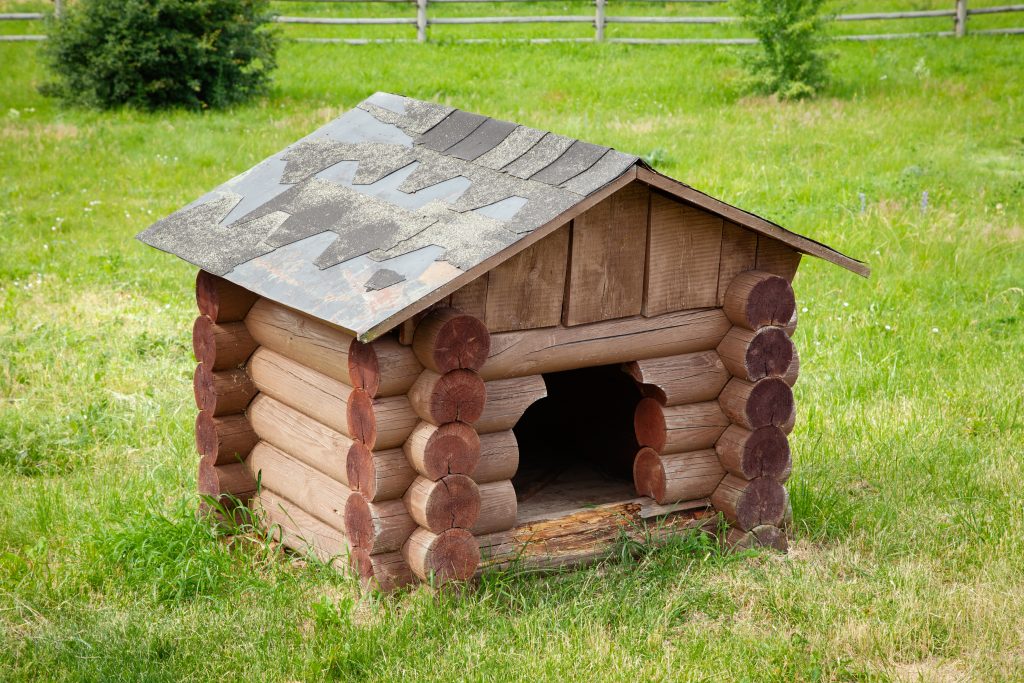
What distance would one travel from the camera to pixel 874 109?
13938 millimetres

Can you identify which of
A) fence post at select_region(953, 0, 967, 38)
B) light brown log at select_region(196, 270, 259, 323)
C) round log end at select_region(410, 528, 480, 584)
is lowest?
round log end at select_region(410, 528, 480, 584)

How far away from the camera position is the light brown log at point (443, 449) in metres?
4.08

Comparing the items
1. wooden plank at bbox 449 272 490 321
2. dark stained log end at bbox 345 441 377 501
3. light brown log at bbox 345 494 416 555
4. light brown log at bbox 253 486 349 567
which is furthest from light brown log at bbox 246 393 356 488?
wooden plank at bbox 449 272 490 321

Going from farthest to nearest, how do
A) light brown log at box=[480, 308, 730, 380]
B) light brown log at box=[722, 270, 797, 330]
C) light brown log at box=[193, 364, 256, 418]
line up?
1. light brown log at box=[193, 364, 256, 418]
2. light brown log at box=[722, 270, 797, 330]
3. light brown log at box=[480, 308, 730, 380]

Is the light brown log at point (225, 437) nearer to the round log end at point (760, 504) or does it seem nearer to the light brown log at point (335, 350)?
the light brown log at point (335, 350)

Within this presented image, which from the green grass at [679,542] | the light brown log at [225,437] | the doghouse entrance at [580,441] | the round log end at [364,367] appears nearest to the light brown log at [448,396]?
the round log end at [364,367]

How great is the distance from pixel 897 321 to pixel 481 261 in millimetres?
4871

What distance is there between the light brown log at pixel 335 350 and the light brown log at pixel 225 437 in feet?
1.39

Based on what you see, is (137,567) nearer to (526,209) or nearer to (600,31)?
(526,209)

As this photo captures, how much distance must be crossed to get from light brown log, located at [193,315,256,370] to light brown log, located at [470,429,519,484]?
131 centimetres

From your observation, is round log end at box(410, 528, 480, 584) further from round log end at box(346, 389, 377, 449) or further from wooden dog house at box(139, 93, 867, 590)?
round log end at box(346, 389, 377, 449)

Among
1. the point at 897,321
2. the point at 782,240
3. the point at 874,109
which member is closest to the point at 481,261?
the point at 782,240

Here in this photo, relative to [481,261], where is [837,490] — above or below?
below

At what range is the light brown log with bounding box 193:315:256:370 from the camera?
496cm
